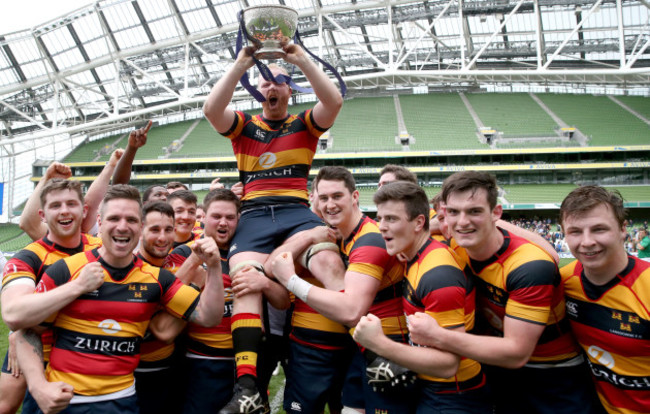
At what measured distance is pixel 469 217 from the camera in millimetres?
2580

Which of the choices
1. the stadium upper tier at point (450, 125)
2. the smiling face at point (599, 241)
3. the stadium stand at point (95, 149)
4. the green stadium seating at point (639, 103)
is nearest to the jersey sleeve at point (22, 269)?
the smiling face at point (599, 241)

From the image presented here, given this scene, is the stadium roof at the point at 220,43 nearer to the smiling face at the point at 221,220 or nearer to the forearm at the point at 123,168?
the forearm at the point at 123,168

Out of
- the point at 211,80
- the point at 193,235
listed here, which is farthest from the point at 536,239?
the point at 211,80

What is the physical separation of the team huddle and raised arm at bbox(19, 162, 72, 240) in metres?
0.59

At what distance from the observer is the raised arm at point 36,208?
3.69 m

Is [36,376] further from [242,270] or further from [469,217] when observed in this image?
[469,217]

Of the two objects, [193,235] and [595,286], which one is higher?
[193,235]

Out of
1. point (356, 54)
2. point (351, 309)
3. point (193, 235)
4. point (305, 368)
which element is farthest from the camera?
point (356, 54)

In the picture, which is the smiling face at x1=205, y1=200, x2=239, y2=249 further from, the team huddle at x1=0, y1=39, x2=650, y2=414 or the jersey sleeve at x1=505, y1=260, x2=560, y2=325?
the jersey sleeve at x1=505, y1=260, x2=560, y2=325

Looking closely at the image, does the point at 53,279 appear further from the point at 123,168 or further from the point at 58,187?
the point at 123,168

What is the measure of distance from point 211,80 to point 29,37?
928 cm

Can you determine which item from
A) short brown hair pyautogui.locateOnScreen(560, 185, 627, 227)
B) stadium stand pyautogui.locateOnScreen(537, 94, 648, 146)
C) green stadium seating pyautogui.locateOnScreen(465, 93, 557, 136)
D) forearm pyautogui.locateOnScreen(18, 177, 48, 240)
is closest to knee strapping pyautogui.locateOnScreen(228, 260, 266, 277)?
forearm pyautogui.locateOnScreen(18, 177, 48, 240)

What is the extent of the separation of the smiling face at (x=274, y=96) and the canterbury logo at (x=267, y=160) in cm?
35

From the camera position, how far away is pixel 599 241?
2383 mm
